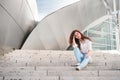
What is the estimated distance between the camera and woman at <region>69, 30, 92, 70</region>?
587 cm

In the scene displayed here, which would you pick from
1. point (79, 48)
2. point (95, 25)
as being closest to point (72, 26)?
point (95, 25)

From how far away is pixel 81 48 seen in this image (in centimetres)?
618

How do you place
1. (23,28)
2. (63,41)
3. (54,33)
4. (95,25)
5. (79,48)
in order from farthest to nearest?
1. (95,25)
2. (63,41)
3. (54,33)
4. (23,28)
5. (79,48)

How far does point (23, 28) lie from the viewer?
16.7 metres

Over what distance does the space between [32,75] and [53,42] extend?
14878 mm

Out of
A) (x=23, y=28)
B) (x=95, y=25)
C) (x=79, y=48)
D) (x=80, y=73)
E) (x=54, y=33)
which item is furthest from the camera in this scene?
(x=95, y=25)

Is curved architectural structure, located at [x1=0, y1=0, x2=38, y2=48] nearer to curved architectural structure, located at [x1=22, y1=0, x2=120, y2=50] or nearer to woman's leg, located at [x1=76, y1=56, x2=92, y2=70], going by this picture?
curved architectural structure, located at [x1=22, y1=0, x2=120, y2=50]

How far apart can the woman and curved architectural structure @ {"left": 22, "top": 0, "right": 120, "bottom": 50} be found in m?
11.3

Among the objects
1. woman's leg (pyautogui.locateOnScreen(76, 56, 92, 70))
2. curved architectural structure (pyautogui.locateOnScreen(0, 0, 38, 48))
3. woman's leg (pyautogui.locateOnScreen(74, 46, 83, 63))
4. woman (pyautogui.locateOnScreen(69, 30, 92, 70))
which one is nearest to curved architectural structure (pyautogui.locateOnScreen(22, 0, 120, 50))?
curved architectural structure (pyautogui.locateOnScreen(0, 0, 38, 48))

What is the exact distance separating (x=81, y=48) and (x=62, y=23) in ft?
44.9

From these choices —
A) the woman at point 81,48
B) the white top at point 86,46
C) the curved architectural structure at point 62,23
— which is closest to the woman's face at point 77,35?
the woman at point 81,48

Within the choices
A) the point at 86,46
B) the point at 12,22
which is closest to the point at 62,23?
the point at 12,22

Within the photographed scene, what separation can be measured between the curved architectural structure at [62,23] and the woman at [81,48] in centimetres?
1128

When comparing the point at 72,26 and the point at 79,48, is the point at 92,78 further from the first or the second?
the point at 72,26
